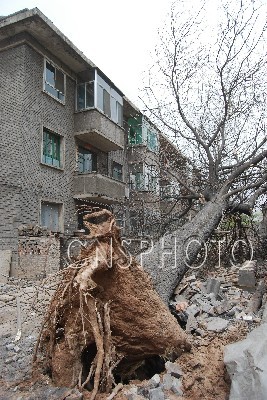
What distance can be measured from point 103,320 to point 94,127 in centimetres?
1171

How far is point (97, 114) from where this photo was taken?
13344 mm

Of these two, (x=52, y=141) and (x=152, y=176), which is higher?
(x=52, y=141)

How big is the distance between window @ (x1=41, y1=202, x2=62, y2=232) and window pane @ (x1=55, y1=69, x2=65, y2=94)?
495 centimetres

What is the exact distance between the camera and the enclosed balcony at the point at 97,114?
1334cm

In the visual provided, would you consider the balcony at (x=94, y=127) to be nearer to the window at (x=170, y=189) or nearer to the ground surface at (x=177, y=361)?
the window at (x=170, y=189)

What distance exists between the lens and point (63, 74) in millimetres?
13148

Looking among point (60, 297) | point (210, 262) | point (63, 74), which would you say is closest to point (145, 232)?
point (210, 262)

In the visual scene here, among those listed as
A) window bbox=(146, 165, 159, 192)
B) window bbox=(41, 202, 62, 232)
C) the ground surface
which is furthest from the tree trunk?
window bbox=(41, 202, 62, 232)

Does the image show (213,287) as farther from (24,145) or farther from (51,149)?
(51,149)

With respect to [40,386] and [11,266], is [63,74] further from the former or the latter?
[40,386]

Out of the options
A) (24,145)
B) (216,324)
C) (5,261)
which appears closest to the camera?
(216,324)

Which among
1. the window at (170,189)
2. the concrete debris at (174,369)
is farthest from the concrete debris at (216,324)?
the window at (170,189)

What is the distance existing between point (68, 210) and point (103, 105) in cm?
510

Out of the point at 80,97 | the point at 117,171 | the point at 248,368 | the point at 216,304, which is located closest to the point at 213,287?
the point at 216,304
